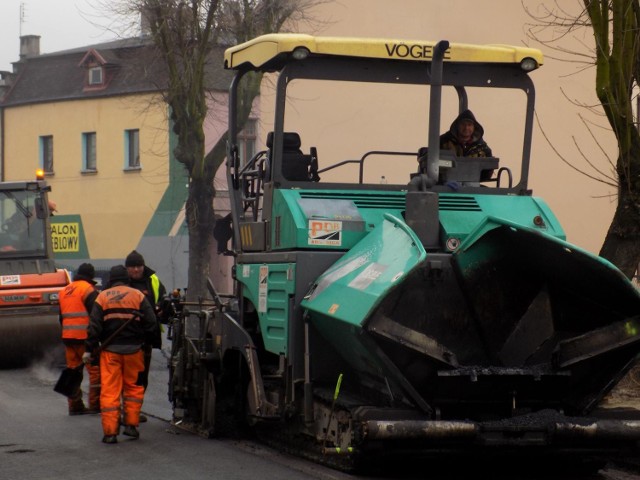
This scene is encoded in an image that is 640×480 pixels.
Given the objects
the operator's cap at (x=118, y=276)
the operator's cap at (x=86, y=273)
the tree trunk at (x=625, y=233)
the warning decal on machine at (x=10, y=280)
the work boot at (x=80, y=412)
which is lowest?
the work boot at (x=80, y=412)

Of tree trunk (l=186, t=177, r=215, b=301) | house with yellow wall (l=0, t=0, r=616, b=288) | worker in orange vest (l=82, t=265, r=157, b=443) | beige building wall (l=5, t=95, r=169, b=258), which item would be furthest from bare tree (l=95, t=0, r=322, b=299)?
worker in orange vest (l=82, t=265, r=157, b=443)

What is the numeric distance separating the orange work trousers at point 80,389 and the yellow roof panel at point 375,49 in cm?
402

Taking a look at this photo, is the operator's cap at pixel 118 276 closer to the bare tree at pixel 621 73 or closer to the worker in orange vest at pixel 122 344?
the worker in orange vest at pixel 122 344

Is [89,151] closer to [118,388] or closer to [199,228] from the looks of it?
[199,228]

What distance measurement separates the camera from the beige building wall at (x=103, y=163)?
41.7 m

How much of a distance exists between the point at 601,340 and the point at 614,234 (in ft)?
16.0

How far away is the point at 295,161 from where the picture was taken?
962cm

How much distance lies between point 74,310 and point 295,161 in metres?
4.51

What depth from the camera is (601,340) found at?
8.22 m

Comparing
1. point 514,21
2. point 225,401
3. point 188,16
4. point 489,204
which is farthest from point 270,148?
point 514,21

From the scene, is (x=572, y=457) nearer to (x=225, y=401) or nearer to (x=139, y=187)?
(x=225, y=401)

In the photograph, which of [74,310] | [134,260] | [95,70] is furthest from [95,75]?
[134,260]

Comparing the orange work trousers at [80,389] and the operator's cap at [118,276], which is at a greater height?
the operator's cap at [118,276]

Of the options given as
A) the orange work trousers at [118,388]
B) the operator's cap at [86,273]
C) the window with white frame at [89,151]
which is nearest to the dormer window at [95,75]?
the window with white frame at [89,151]
